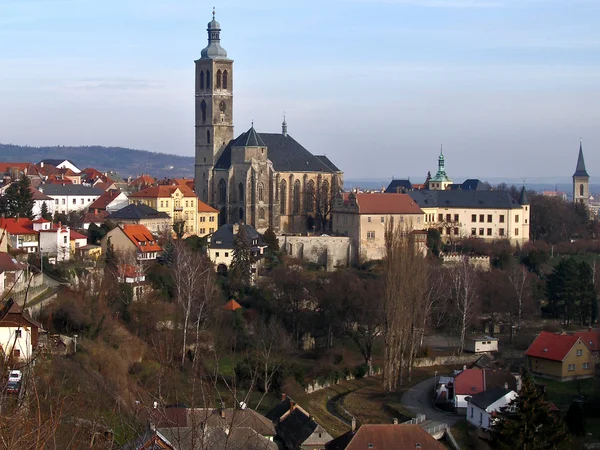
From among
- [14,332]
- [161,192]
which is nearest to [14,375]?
[14,332]

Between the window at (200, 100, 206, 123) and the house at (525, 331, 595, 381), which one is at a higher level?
the window at (200, 100, 206, 123)

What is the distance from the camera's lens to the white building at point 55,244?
144 ft

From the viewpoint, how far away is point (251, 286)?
4519 cm

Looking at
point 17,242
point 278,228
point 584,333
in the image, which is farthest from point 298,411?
point 278,228

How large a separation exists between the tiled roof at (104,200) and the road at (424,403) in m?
30.2

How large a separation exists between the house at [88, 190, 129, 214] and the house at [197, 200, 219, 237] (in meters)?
5.23

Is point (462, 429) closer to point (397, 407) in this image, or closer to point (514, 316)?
point (397, 407)

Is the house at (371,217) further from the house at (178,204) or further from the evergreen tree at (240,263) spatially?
the house at (178,204)

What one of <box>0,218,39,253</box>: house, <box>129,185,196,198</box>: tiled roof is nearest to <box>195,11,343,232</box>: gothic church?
<box>129,185,196,198</box>: tiled roof

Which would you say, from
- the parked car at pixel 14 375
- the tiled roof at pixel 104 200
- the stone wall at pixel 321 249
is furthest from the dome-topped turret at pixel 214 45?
the parked car at pixel 14 375

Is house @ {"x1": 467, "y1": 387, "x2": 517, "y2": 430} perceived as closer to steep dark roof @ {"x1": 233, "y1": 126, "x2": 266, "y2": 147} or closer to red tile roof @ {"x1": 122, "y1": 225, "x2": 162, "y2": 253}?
red tile roof @ {"x1": 122, "y1": 225, "x2": 162, "y2": 253}

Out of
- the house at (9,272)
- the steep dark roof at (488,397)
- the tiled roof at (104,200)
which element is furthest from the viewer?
the tiled roof at (104,200)

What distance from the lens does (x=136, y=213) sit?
53.8 metres

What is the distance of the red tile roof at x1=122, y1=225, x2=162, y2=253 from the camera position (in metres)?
46.9
